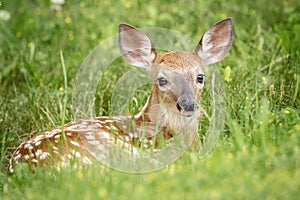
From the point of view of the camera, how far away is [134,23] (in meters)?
7.80

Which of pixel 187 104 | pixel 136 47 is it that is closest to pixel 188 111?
pixel 187 104

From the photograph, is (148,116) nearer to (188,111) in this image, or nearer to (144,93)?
(188,111)

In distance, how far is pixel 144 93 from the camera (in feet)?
20.1

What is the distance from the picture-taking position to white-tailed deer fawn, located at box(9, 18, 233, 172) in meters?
4.85

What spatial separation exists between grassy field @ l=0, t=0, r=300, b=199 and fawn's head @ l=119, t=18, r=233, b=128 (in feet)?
0.92

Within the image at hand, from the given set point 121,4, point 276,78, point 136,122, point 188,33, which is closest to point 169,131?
point 136,122

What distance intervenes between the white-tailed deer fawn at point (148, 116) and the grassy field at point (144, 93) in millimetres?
219

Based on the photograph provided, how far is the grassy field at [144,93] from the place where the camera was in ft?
13.2

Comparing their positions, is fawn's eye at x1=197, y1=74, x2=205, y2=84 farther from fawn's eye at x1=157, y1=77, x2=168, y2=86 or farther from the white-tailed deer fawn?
fawn's eye at x1=157, y1=77, x2=168, y2=86

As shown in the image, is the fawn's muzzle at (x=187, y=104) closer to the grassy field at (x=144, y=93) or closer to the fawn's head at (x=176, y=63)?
the fawn's head at (x=176, y=63)

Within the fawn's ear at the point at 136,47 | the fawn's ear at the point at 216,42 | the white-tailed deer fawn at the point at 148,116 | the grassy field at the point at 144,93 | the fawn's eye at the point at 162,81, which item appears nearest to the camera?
the grassy field at the point at 144,93

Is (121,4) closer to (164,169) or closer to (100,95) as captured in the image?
(100,95)

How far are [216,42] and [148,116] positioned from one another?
0.75 m

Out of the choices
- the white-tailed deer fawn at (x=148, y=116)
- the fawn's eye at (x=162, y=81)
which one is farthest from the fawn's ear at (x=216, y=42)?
the fawn's eye at (x=162, y=81)
